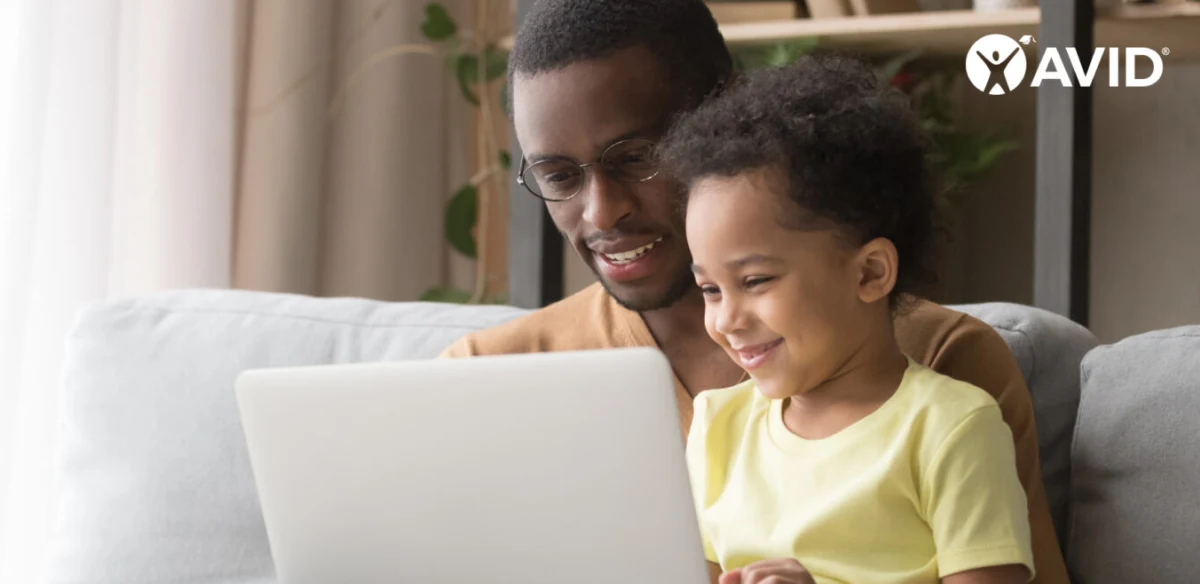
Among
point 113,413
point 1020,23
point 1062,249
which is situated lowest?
point 113,413

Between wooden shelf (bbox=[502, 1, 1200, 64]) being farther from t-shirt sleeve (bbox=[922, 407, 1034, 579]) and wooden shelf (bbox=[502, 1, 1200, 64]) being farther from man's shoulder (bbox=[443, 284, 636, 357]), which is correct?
t-shirt sleeve (bbox=[922, 407, 1034, 579])

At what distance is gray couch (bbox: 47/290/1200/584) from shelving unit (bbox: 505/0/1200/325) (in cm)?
32

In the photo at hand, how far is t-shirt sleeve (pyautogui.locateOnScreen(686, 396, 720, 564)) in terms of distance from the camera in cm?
111

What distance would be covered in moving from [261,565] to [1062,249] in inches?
41.0

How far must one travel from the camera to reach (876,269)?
3.48ft

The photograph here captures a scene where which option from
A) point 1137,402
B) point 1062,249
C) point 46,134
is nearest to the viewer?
point 1137,402

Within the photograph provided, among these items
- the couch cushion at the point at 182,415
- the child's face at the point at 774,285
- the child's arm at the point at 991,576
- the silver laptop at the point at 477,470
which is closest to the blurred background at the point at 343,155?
the couch cushion at the point at 182,415

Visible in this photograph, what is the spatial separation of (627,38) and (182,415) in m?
0.72

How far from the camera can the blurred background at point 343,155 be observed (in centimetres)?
195

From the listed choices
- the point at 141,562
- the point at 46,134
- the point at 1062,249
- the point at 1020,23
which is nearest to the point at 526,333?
the point at 141,562

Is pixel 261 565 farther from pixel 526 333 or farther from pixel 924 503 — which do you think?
pixel 924 503

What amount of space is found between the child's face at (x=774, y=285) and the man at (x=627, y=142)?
0.20 metres

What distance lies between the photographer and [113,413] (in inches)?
64.5

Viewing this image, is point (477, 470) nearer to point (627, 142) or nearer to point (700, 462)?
point (700, 462)
